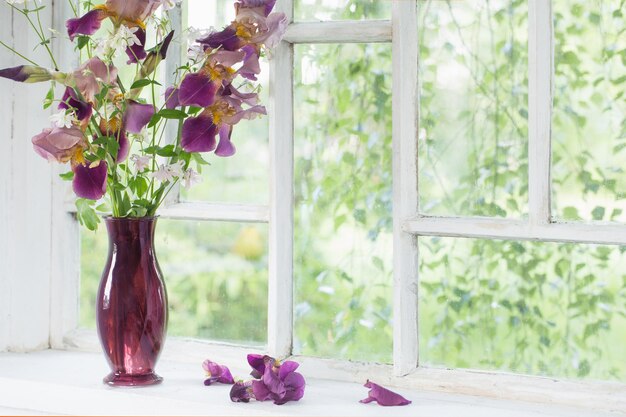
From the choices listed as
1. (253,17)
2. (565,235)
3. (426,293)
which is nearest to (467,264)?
(426,293)

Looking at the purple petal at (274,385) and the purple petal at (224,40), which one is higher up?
the purple petal at (224,40)

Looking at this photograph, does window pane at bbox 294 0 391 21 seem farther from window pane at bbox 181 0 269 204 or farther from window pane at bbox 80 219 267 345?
window pane at bbox 80 219 267 345

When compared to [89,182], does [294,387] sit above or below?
below

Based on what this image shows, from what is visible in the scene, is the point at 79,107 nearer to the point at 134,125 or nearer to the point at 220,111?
the point at 134,125

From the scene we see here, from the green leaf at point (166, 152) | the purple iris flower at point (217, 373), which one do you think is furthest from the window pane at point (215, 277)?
the green leaf at point (166, 152)

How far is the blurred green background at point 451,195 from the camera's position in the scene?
1.53m

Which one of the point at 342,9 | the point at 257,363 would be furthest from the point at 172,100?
the point at 257,363

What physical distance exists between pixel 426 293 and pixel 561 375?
268 mm

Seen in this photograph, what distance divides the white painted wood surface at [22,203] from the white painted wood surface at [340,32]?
54cm

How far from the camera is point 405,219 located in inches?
62.6

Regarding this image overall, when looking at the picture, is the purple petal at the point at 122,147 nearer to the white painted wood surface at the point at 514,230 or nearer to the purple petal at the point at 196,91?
the purple petal at the point at 196,91

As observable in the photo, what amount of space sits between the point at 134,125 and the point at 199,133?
0.11m

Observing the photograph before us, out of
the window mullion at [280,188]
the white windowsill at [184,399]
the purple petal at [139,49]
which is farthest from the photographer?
the window mullion at [280,188]

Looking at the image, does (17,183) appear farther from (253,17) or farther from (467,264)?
(467,264)
